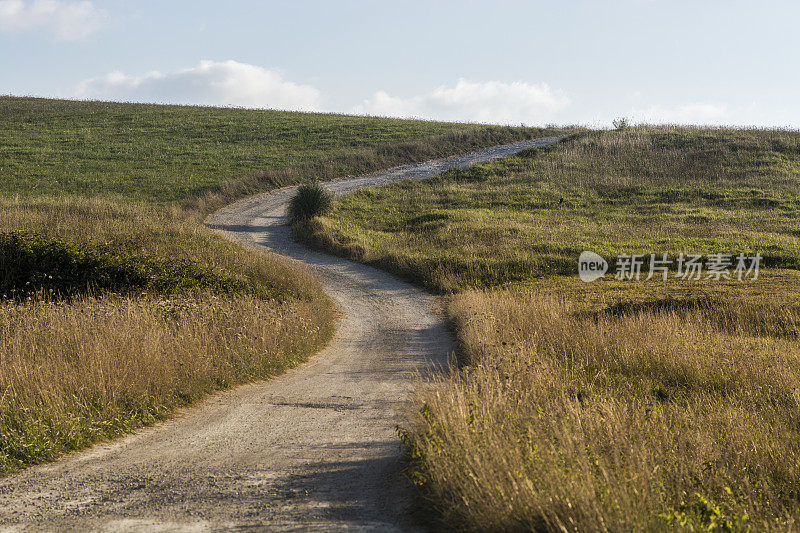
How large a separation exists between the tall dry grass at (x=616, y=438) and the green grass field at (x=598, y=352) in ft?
0.08

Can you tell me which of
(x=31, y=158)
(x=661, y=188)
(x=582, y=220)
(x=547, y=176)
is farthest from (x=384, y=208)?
(x=31, y=158)

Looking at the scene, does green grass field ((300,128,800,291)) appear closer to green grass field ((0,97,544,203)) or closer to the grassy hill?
the grassy hill

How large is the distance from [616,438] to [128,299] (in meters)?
9.26

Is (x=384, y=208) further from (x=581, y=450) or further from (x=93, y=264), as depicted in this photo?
(x=581, y=450)

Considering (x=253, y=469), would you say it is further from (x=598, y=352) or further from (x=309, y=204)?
(x=309, y=204)

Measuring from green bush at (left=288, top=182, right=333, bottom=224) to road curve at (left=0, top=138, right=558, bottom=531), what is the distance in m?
18.1

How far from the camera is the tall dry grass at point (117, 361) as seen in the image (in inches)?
270

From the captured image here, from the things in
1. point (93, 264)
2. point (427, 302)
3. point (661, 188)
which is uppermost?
point (661, 188)

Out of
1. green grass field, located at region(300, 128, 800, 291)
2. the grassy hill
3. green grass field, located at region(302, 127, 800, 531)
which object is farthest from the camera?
green grass field, located at region(300, 128, 800, 291)

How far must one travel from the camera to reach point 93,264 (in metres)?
14.6

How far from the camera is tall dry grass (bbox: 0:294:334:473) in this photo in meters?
6.85

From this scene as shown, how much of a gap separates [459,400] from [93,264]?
12179 millimetres

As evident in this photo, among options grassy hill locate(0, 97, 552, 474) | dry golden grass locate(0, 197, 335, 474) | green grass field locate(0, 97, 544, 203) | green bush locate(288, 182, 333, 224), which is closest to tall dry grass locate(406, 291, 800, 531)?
dry golden grass locate(0, 197, 335, 474)

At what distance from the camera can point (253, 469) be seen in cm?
603
